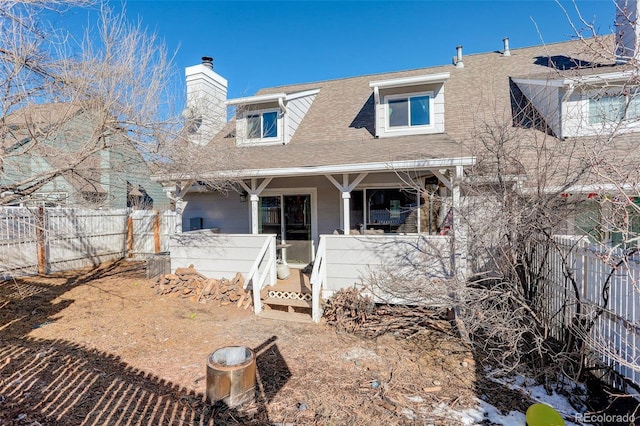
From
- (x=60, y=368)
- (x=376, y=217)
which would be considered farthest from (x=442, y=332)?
(x=60, y=368)

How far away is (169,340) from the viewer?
5.26 m

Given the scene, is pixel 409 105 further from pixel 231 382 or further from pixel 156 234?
pixel 156 234

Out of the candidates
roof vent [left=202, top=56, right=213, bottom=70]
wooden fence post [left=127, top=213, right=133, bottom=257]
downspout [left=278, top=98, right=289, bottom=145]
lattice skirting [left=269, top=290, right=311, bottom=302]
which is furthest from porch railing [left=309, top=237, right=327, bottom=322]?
wooden fence post [left=127, top=213, right=133, bottom=257]

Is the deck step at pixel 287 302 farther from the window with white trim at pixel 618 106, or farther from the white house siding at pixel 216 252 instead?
the window with white trim at pixel 618 106

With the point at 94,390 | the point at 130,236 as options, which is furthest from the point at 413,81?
the point at 130,236

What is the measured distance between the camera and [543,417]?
3.07 m

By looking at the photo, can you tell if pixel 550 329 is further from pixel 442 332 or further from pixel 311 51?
pixel 311 51

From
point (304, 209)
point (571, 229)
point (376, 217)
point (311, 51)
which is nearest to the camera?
point (571, 229)

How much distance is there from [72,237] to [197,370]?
8.16 m

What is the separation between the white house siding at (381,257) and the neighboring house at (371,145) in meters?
0.05

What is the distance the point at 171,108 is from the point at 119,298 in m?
4.34

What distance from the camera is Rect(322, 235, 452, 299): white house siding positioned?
20.2 ft

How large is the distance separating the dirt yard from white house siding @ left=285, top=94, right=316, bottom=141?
18.0 ft

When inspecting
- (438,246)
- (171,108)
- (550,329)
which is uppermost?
(171,108)
